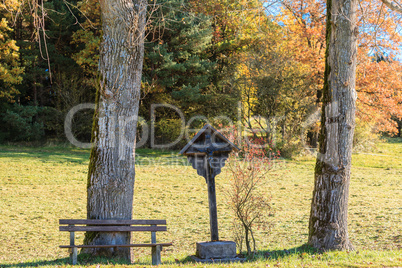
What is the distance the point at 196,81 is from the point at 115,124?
16.6m

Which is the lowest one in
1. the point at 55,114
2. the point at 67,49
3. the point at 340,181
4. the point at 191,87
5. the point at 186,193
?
the point at 186,193

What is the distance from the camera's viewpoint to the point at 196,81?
2205 centimetres

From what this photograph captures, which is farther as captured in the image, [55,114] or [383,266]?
[55,114]

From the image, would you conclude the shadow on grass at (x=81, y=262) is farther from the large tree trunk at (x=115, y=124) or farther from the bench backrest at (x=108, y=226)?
the bench backrest at (x=108, y=226)

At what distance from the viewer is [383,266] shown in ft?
16.1

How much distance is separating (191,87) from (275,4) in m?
13.8

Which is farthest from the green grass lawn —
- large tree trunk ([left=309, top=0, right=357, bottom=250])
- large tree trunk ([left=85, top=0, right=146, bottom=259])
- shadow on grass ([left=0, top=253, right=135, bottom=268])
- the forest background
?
the forest background

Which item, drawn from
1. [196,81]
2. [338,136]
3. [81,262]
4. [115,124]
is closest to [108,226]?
[81,262]

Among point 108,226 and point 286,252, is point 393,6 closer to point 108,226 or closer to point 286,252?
point 286,252

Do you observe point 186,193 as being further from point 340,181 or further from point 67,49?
point 67,49

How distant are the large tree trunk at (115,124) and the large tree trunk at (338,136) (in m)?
3.24

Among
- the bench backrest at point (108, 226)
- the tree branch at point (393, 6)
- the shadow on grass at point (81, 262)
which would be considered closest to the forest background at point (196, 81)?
the tree branch at point (393, 6)

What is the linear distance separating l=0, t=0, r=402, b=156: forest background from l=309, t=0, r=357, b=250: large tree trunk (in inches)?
527

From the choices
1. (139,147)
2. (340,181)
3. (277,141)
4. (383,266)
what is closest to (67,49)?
(139,147)
